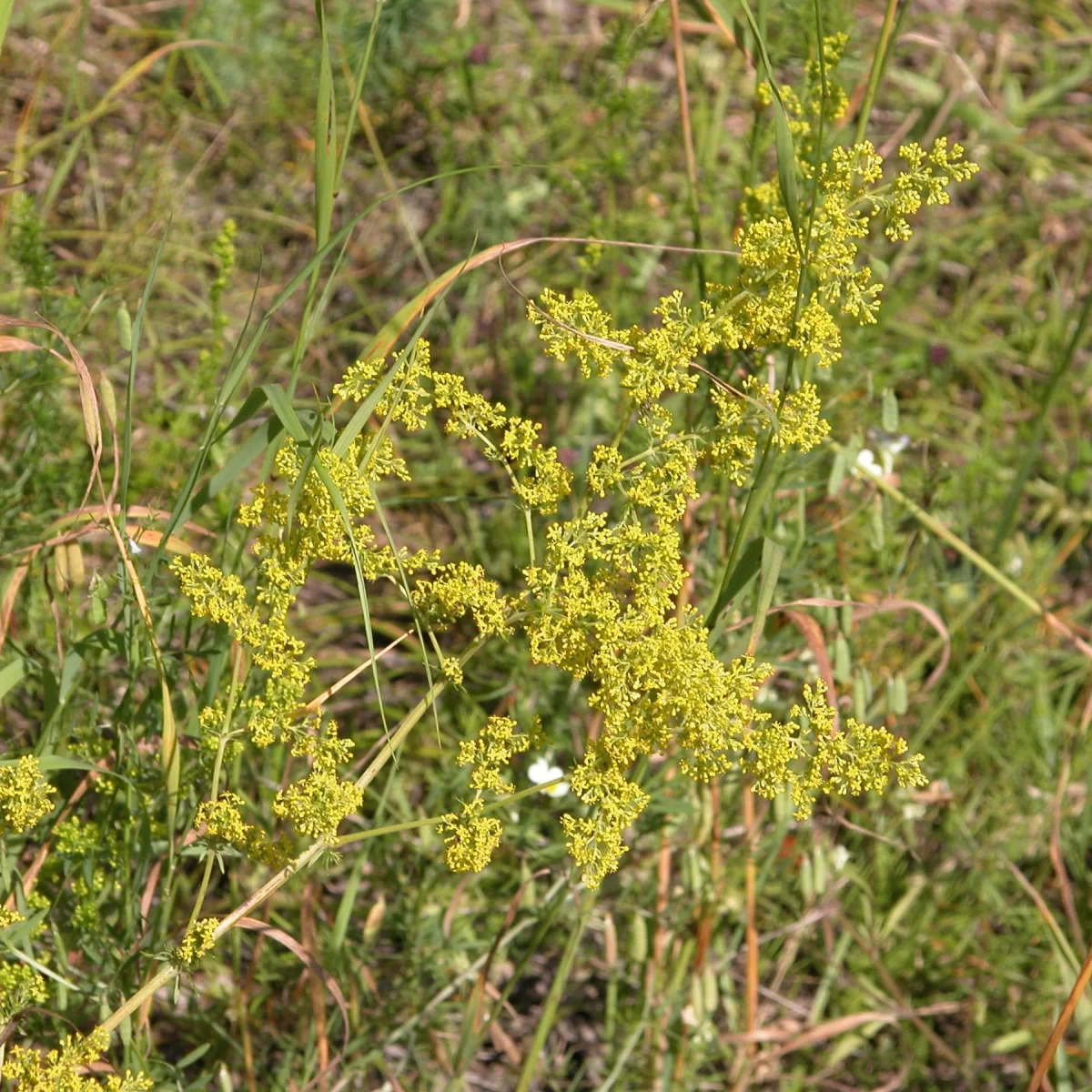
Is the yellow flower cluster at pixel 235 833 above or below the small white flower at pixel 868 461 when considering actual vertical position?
above

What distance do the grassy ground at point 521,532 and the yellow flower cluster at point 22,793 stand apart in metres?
0.23

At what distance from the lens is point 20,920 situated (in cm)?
152

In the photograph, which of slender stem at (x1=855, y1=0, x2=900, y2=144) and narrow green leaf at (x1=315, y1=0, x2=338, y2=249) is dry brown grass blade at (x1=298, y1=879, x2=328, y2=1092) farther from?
slender stem at (x1=855, y1=0, x2=900, y2=144)

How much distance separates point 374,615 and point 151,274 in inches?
55.6

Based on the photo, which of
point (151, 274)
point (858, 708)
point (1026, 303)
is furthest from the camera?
point (1026, 303)

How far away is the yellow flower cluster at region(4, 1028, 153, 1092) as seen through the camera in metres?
1.33

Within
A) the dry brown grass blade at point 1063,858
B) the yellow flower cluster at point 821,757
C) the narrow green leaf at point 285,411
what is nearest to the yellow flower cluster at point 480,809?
the yellow flower cluster at point 821,757

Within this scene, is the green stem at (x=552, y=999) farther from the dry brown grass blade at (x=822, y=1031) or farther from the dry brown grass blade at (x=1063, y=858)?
the dry brown grass blade at (x=1063, y=858)

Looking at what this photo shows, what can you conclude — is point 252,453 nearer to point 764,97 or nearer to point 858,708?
point 764,97

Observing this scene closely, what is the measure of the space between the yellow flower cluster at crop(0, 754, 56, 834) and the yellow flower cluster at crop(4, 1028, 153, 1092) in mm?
246

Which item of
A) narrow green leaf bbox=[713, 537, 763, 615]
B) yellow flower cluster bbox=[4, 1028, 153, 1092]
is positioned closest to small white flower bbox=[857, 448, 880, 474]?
narrow green leaf bbox=[713, 537, 763, 615]

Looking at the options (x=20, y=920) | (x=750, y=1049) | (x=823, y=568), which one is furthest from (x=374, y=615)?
(x=20, y=920)

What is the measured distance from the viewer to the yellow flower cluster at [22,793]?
1391 millimetres

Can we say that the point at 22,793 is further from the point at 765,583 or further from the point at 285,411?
the point at 765,583
